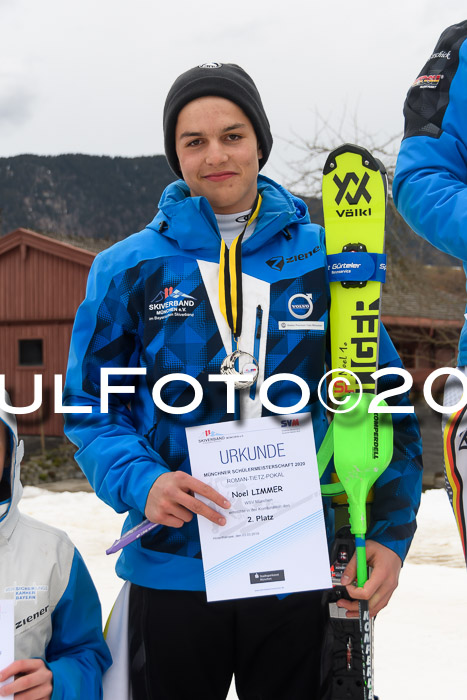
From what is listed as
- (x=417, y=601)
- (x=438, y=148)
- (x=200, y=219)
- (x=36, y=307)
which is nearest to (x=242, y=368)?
(x=200, y=219)

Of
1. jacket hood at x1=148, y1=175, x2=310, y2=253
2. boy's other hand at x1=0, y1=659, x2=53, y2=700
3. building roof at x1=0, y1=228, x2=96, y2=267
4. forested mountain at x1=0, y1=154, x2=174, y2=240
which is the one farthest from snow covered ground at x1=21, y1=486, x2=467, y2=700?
forested mountain at x1=0, y1=154, x2=174, y2=240

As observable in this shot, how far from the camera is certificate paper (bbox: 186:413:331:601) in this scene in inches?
63.7

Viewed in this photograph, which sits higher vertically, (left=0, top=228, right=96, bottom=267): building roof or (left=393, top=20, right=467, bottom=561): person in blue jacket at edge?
(left=0, top=228, right=96, bottom=267): building roof

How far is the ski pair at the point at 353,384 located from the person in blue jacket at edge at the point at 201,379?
0.08 meters

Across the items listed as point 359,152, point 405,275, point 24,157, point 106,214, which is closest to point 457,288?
point 405,275

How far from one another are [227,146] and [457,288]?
29.5 metres

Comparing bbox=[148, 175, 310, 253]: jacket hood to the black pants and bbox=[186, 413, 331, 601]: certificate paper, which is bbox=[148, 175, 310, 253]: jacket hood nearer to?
bbox=[186, 413, 331, 601]: certificate paper

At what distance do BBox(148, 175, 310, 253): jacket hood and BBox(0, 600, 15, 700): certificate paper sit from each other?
3.15ft

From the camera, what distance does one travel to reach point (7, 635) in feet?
5.39

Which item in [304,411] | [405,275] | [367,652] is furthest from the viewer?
[405,275]

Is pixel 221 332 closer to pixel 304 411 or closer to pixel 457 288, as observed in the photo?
pixel 304 411

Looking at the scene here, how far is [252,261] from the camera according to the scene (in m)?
1.89

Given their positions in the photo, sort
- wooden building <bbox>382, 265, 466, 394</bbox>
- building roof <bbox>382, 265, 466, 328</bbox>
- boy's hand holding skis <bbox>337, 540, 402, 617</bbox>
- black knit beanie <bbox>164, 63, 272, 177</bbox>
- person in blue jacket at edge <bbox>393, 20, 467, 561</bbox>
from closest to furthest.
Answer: person in blue jacket at edge <bbox>393, 20, 467, 561</bbox> < boy's hand holding skis <bbox>337, 540, 402, 617</bbox> < black knit beanie <bbox>164, 63, 272, 177</bbox> < building roof <bbox>382, 265, 466, 328</bbox> < wooden building <bbox>382, 265, 466, 394</bbox>

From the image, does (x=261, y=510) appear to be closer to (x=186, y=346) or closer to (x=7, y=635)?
(x=186, y=346)
